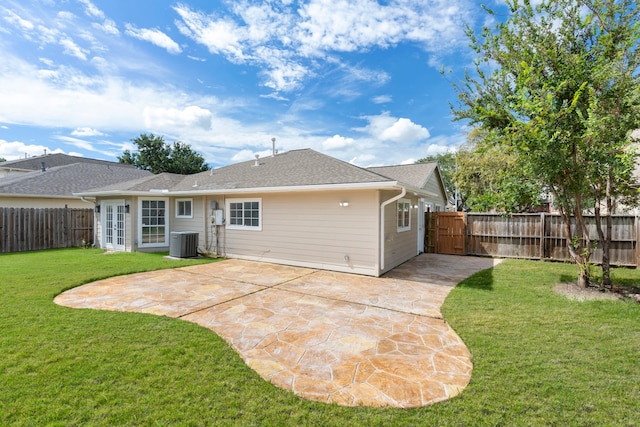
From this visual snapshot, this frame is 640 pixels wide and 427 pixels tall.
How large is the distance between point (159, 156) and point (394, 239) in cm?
3077

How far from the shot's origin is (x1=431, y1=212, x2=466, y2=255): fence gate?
11.6 m

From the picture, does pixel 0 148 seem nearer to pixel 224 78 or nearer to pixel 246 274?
pixel 224 78

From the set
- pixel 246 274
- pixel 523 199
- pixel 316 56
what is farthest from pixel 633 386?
pixel 316 56

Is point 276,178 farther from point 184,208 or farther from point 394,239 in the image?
point 184,208

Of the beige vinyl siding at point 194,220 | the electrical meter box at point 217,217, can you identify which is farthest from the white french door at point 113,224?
the electrical meter box at point 217,217

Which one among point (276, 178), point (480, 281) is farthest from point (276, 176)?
point (480, 281)

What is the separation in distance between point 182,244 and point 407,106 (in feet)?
44.8

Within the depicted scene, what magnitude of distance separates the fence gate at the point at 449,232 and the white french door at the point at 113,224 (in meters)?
12.9

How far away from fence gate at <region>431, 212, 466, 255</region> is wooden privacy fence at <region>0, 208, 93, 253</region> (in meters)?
15.4

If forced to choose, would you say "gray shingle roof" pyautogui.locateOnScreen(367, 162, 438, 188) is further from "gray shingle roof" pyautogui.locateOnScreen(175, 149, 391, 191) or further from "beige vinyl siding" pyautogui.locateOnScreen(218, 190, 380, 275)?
"beige vinyl siding" pyautogui.locateOnScreen(218, 190, 380, 275)

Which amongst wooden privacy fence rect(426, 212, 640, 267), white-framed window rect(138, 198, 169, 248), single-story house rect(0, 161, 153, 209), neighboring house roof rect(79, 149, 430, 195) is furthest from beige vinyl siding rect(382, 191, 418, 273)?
single-story house rect(0, 161, 153, 209)

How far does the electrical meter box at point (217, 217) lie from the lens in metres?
10.2

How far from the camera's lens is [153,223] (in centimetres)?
1148

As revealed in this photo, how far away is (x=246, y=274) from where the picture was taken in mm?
7543
